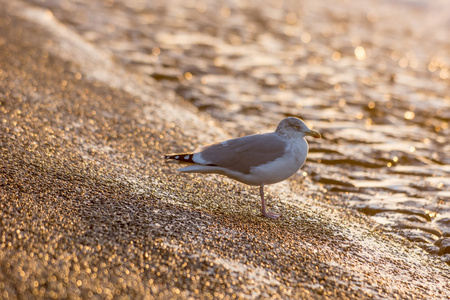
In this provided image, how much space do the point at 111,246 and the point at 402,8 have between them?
17.9 metres

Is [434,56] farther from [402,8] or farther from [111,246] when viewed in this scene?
[111,246]

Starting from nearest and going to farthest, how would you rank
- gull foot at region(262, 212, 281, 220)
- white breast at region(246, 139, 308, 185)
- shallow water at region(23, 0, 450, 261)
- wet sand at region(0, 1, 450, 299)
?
1. wet sand at region(0, 1, 450, 299)
2. white breast at region(246, 139, 308, 185)
3. gull foot at region(262, 212, 281, 220)
4. shallow water at region(23, 0, 450, 261)

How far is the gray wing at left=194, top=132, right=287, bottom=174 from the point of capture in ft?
15.1

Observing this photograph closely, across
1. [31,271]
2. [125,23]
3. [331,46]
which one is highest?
[31,271]

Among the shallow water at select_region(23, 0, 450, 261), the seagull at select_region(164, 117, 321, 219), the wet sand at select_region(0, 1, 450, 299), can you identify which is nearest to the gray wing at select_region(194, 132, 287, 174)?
the seagull at select_region(164, 117, 321, 219)

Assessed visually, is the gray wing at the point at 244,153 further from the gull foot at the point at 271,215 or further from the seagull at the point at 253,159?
the gull foot at the point at 271,215

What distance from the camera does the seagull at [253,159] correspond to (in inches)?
180

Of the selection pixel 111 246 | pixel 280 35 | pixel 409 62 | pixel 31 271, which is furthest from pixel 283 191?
pixel 280 35

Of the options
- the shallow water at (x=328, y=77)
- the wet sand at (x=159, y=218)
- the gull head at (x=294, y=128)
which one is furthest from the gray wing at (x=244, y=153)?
the shallow water at (x=328, y=77)

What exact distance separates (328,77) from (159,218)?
21.5 feet

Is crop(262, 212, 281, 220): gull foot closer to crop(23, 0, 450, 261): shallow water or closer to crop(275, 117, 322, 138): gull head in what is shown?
crop(275, 117, 322, 138): gull head

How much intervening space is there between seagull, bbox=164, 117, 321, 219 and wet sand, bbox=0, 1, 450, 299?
35 centimetres

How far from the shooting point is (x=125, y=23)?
12.5 m

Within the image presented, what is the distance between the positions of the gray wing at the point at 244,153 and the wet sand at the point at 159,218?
42 centimetres
